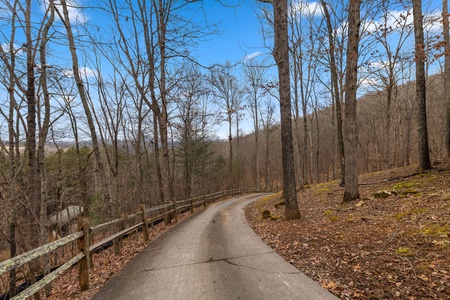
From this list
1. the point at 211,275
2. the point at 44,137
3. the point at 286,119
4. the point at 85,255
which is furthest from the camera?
the point at 44,137

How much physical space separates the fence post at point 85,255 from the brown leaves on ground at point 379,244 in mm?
3581

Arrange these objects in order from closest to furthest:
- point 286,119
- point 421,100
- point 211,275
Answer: point 211,275, point 286,119, point 421,100

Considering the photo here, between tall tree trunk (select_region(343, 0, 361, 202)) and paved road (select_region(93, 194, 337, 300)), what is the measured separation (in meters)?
4.08

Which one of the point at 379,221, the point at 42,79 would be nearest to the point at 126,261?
the point at 379,221

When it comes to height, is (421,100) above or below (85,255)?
above

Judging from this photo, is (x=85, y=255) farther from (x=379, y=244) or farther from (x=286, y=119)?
(x=286, y=119)

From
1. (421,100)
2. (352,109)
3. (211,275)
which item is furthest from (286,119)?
(421,100)

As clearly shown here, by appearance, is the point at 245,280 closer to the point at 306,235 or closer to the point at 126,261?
the point at 306,235

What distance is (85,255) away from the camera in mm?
4137

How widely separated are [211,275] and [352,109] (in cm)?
704

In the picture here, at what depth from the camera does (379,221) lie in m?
5.48

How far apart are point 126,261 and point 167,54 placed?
8567 mm

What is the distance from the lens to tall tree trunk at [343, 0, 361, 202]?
25.9 feet

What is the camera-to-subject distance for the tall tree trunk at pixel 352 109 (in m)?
7.88
